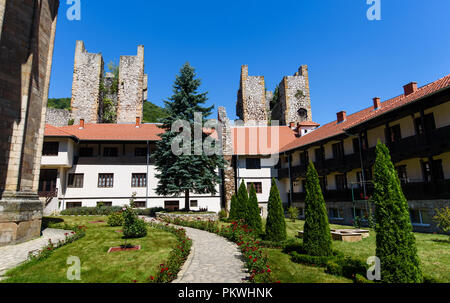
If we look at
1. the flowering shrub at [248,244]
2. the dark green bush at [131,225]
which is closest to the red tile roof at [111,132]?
the flowering shrub at [248,244]

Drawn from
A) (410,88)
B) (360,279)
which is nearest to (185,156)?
(360,279)

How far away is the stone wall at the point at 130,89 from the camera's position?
42.6 m

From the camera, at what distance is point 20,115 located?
1158cm

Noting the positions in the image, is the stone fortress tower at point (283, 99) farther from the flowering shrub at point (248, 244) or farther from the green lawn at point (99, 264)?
the green lawn at point (99, 264)

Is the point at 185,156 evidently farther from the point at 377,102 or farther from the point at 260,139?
the point at 377,102

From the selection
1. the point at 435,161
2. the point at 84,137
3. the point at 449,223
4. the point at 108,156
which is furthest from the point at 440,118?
the point at 84,137

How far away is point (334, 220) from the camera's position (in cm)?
2158

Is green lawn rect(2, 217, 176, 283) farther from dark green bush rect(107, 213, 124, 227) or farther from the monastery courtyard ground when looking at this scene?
dark green bush rect(107, 213, 124, 227)

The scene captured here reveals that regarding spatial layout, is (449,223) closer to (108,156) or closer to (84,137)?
(108,156)

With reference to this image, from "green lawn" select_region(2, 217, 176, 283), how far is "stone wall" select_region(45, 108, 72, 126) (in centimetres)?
3387

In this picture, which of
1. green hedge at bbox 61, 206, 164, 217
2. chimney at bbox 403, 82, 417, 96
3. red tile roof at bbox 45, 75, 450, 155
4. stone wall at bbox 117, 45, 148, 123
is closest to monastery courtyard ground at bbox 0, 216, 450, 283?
chimney at bbox 403, 82, 417, 96

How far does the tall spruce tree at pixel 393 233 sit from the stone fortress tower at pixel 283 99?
37836mm

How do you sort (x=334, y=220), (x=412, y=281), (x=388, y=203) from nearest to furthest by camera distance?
(x=412, y=281) → (x=388, y=203) → (x=334, y=220)
